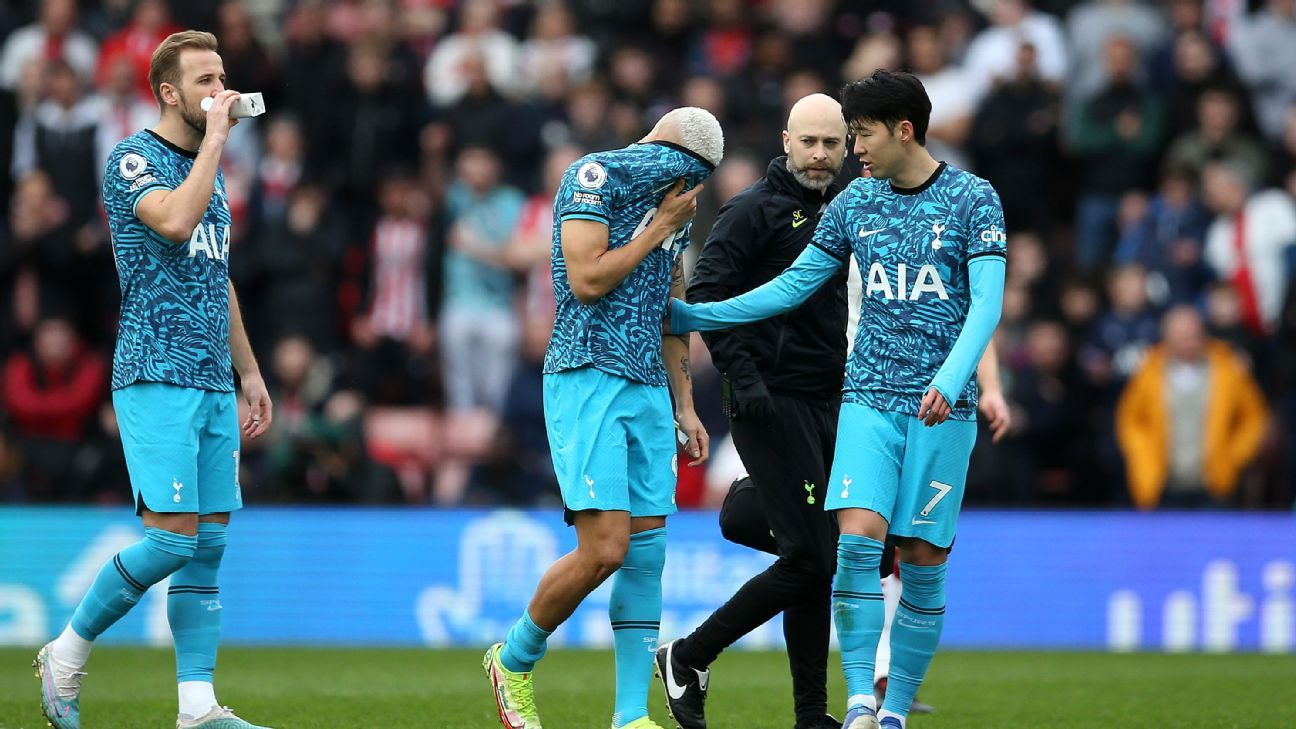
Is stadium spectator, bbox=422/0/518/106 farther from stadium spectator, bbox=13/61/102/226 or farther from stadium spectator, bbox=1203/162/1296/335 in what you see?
stadium spectator, bbox=1203/162/1296/335

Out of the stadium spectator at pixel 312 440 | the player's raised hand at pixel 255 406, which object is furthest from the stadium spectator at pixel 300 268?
the player's raised hand at pixel 255 406

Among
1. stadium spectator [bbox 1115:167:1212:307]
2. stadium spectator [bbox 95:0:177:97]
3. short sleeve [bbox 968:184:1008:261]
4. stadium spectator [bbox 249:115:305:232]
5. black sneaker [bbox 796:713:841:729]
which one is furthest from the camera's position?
stadium spectator [bbox 95:0:177:97]

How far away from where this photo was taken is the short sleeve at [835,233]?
802 centimetres

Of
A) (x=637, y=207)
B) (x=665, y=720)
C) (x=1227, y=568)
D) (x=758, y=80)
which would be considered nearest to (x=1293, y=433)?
(x=1227, y=568)

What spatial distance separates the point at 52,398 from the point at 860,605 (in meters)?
10.2

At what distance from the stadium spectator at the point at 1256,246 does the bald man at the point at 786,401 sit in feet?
27.6

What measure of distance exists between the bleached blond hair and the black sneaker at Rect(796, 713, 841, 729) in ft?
8.55

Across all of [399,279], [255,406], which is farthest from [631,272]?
[399,279]

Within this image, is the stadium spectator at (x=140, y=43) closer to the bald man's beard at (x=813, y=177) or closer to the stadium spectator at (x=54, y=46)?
the stadium spectator at (x=54, y=46)

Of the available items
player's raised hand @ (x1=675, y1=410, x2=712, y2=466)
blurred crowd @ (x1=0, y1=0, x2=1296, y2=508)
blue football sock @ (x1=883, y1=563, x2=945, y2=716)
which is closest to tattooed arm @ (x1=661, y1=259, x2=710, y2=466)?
player's raised hand @ (x1=675, y1=410, x2=712, y2=466)

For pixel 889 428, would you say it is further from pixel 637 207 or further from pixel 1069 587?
pixel 1069 587

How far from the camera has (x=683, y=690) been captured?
870 cm

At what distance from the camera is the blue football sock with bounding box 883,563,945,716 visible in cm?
791

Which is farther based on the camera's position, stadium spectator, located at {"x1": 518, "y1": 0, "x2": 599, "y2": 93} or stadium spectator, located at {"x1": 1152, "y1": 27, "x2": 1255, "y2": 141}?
stadium spectator, located at {"x1": 518, "y1": 0, "x2": 599, "y2": 93}
